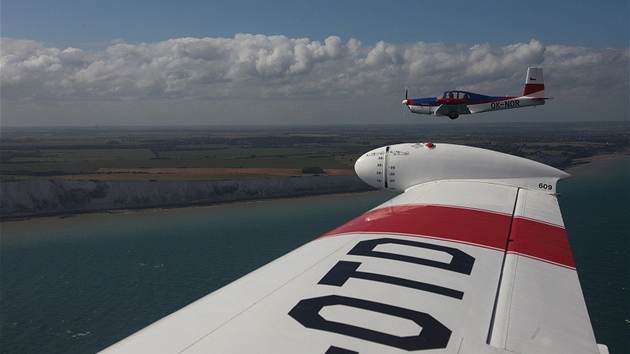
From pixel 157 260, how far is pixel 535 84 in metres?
35.9

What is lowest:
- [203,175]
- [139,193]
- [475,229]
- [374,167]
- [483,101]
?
[139,193]

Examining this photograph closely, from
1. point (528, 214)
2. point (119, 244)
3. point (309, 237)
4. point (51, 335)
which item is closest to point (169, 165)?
point (119, 244)

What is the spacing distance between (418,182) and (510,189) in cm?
344

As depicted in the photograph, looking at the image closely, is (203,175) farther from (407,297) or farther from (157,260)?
(407,297)

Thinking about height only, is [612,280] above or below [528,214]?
below

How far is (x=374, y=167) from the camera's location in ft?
56.8

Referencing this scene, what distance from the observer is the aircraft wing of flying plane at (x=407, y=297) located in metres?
4.63

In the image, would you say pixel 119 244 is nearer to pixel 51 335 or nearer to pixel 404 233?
pixel 51 335

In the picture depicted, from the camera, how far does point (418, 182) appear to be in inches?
643

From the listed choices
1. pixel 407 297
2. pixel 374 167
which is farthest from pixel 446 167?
pixel 407 297

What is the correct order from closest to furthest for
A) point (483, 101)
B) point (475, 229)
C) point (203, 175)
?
point (475, 229) < point (483, 101) < point (203, 175)

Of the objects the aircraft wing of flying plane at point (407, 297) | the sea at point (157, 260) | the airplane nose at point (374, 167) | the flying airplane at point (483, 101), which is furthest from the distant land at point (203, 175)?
the aircraft wing of flying plane at point (407, 297)

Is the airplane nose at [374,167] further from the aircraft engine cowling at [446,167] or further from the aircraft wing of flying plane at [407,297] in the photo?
the aircraft wing of flying plane at [407,297]

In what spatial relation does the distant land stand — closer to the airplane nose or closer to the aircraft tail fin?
the airplane nose
